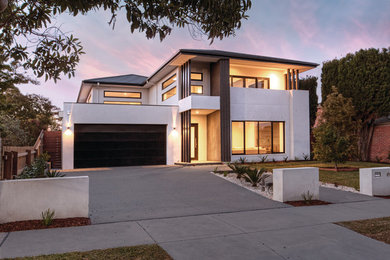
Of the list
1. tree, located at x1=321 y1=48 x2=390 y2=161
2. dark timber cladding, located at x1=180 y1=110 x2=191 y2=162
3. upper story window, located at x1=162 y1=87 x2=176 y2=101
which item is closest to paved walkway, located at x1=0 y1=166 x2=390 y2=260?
dark timber cladding, located at x1=180 y1=110 x2=191 y2=162

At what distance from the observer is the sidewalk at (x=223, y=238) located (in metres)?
4.11

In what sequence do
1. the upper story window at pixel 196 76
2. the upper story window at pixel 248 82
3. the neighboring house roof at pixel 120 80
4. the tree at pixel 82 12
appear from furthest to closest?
the neighboring house roof at pixel 120 80
the upper story window at pixel 248 82
the upper story window at pixel 196 76
the tree at pixel 82 12

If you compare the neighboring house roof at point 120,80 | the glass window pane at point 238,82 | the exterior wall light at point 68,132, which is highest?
the neighboring house roof at point 120,80

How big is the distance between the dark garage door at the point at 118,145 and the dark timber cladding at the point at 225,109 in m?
3.66

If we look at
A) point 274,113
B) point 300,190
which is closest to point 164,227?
point 300,190

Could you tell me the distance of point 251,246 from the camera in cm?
437

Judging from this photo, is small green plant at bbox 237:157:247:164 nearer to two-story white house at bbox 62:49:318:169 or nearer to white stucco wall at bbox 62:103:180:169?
two-story white house at bbox 62:49:318:169

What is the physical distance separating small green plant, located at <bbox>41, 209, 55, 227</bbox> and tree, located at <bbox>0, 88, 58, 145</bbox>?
1411 centimetres

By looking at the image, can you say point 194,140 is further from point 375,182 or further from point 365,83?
point 375,182

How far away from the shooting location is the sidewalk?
13.5 ft

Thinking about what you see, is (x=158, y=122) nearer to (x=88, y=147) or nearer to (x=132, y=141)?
(x=132, y=141)

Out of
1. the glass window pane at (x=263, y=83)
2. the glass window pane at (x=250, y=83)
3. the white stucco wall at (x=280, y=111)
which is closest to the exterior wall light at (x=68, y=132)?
the white stucco wall at (x=280, y=111)

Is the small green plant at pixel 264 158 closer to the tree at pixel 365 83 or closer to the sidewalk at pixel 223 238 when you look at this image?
the tree at pixel 365 83

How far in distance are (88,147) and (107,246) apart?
13254 millimetres
